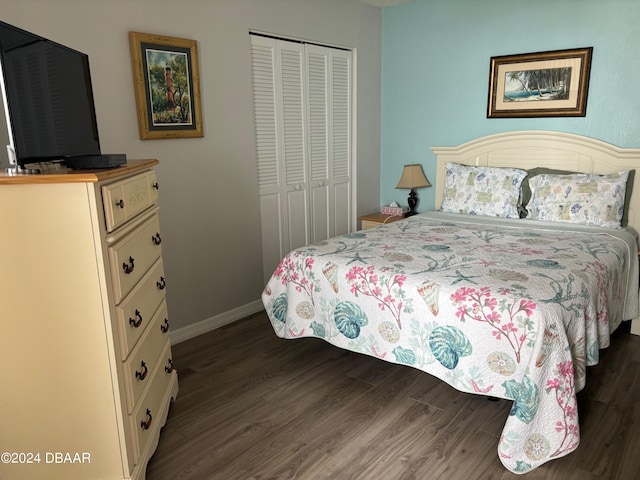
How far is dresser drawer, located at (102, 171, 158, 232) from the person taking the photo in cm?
160

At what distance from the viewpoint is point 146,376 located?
197 centimetres

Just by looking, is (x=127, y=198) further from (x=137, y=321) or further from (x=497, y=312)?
(x=497, y=312)

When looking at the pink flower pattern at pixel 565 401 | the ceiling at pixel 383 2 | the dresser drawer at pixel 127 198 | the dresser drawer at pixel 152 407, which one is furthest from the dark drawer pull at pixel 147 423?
the ceiling at pixel 383 2

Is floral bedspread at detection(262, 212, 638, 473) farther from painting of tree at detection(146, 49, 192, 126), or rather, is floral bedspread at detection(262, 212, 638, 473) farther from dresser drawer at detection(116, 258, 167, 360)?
painting of tree at detection(146, 49, 192, 126)

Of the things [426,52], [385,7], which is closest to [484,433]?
[426,52]

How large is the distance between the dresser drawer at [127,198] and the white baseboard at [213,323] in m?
1.27

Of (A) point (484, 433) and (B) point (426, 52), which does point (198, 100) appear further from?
(A) point (484, 433)

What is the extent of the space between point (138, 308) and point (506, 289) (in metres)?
1.53

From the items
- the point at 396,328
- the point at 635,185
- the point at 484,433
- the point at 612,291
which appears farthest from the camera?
the point at 635,185

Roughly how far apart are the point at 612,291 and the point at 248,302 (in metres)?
2.39

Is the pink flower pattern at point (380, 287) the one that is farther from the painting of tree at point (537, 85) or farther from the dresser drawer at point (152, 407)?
the painting of tree at point (537, 85)

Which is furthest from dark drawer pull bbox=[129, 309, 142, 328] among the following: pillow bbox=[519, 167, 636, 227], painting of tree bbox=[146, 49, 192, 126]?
pillow bbox=[519, 167, 636, 227]

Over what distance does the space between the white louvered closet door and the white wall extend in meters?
0.13

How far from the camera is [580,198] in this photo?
3.31m
